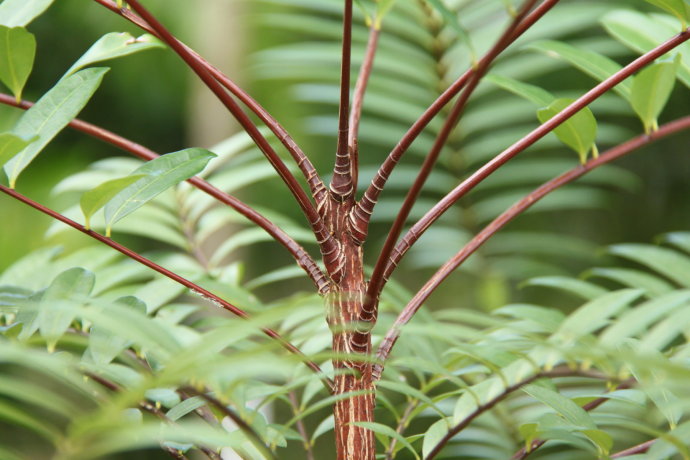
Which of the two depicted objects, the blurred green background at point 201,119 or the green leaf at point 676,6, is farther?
the blurred green background at point 201,119

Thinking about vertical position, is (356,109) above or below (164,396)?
above

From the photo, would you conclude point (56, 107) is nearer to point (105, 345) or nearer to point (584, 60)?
point (105, 345)

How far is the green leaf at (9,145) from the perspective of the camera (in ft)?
0.69

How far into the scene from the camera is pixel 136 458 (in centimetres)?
112

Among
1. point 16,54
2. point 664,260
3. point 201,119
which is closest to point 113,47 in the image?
point 16,54

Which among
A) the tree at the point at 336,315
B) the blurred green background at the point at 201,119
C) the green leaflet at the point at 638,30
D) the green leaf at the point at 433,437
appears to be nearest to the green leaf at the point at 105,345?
the tree at the point at 336,315

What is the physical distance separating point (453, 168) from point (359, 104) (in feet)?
1.25

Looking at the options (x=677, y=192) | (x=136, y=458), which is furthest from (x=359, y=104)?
(x=136, y=458)

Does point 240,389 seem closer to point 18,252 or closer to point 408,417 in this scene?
point 408,417

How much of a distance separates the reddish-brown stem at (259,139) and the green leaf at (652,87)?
13 centimetres

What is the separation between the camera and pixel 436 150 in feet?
0.64

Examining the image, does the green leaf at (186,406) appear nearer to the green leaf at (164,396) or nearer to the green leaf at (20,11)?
the green leaf at (164,396)

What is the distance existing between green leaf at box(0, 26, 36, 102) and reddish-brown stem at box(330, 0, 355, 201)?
11 centimetres

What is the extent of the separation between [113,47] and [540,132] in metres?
0.16
